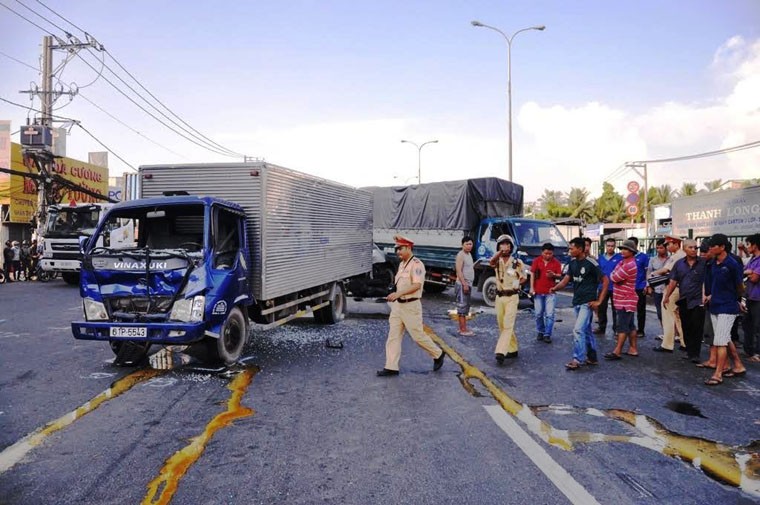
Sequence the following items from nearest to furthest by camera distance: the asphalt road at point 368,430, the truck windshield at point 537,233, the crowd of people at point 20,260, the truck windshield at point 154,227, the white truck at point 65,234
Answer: the asphalt road at point 368,430
the truck windshield at point 154,227
the truck windshield at point 537,233
the white truck at point 65,234
the crowd of people at point 20,260

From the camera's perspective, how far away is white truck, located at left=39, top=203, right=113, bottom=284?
61.7ft

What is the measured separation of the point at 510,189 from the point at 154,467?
47.8 ft

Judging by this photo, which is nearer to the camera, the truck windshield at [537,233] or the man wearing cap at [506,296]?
the man wearing cap at [506,296]

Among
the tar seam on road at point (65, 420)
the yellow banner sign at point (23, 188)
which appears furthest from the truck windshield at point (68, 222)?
the tar seam on road at point (65, 420)

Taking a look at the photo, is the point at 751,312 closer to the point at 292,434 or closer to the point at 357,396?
the point at 357,396

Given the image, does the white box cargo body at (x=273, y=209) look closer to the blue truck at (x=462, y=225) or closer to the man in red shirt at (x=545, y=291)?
the man in red shirt at (x=545, y=291)

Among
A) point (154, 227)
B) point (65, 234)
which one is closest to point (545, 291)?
point (154, 227)

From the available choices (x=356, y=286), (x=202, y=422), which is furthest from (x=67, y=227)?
(x=202, y=422)

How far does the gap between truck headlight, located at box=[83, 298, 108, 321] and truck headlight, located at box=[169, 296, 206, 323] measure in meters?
0.88

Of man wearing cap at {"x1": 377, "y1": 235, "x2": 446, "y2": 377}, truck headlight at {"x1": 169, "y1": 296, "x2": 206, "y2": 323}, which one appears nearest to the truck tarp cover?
man wearing cap at {"x1": 377, "y1": 235, "x2": 446, "y2": 377}

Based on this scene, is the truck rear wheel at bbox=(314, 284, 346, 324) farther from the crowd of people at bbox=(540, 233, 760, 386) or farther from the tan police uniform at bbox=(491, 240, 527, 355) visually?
the crowd of people at bbox=(540, 233, 760, 386)

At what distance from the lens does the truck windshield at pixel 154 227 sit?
7.23 metres

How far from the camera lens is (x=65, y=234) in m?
19.0

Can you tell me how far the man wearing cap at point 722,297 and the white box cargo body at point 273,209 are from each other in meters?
5.72
